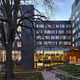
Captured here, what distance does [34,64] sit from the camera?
29734 millimetres

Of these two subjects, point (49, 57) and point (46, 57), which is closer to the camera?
point (49, 57)

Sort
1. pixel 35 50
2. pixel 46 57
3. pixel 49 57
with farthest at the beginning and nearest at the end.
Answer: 1. pixel 46 57
2. pixel 49 57
3. pixel 35 50

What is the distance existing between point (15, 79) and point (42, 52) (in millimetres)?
23016

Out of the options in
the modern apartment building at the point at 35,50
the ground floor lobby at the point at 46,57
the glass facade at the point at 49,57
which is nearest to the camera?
the modern apartment building at the point at 35,50

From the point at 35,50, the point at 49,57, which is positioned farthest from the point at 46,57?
the point at 35,50

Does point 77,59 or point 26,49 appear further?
point 77,59

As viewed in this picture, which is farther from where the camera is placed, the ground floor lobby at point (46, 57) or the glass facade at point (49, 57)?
the glass facade at point (49, 57)

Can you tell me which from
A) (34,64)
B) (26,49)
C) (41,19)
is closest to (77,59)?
(34,64)

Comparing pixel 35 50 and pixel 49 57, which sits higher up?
pixel 35 50

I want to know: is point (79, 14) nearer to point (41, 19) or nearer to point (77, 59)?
point (77, 59)

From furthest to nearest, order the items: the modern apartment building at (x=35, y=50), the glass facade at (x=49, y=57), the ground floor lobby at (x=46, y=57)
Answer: the glass facade at (x=49, y=57) < the ground floor lobby at (x=46, y=57) < the modern apartment building at (x=35, y=50)

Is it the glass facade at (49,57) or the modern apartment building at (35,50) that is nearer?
the modern apartment building at (35,50)

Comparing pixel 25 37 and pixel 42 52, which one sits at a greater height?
pixel 25 37

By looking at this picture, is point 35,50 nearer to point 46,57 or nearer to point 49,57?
point 46,57
